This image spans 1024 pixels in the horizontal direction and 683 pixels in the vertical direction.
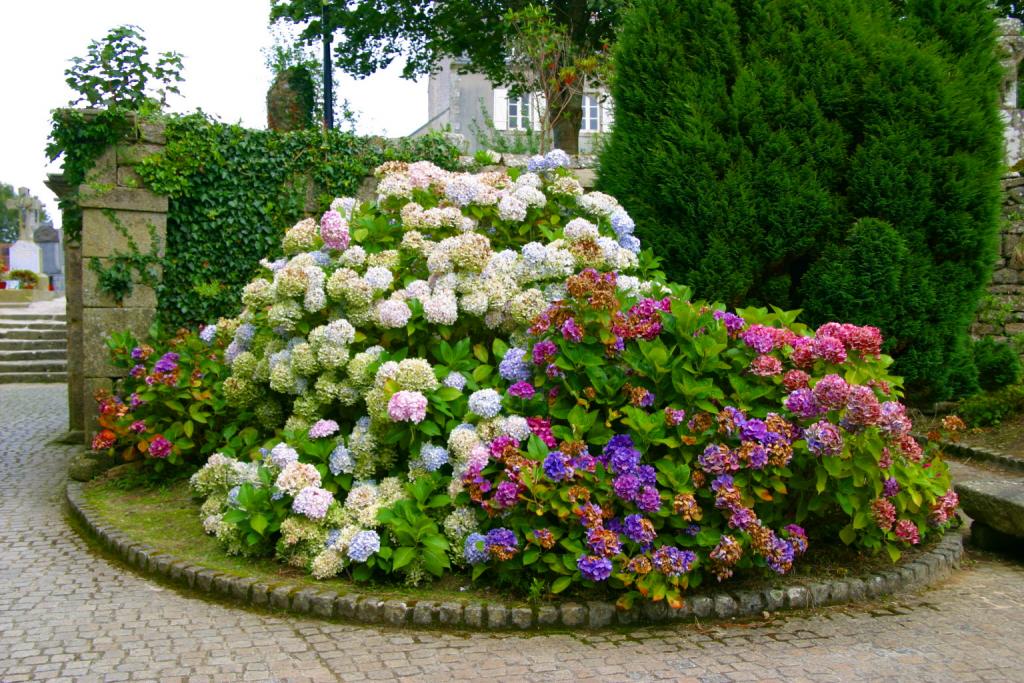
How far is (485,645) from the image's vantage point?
362 centimetres

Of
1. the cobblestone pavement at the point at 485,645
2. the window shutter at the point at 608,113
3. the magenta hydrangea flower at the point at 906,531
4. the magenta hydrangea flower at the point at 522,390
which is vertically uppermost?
the window shutter at the point at 608,113

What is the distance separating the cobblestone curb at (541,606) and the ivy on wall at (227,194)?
10.7ft

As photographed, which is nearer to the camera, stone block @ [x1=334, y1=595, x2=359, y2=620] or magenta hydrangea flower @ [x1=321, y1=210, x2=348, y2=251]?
stone block @ [x1=334, y1=595, x2=359, y2=620]

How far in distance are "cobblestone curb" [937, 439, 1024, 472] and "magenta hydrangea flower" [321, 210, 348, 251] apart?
4504 millimetres

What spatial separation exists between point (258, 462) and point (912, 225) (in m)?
5.02

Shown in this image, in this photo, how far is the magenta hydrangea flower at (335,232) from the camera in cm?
522

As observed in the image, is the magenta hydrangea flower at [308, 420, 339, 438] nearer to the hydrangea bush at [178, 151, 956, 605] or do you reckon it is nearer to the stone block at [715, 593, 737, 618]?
the hydrangea bush at [178, 151, 956, 605]

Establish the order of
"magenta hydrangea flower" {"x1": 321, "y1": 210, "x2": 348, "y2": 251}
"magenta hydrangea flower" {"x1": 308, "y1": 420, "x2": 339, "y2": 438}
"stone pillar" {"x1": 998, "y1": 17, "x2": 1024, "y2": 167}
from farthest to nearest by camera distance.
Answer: "stone pillar" {"x1": 998, "y1": 17, "x2": 1024, "y2": 167} < "magenta hydrangea flower" {"x1": 321, "y1": 210, "x2": 348, "y2": 251} < "magenta hydrangea flower" {"x1": 308, "y1": 420, "x2": 339, "y2": 438}

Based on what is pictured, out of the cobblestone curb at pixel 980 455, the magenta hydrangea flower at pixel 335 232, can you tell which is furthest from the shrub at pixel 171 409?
the cobblestone curb at pixel 980 455

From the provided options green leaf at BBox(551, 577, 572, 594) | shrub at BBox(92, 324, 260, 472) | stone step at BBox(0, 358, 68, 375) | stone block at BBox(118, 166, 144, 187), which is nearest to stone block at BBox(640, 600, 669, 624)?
green leaf at BBox(551, 577, 572, 594)

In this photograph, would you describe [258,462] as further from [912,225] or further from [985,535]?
[912,225]

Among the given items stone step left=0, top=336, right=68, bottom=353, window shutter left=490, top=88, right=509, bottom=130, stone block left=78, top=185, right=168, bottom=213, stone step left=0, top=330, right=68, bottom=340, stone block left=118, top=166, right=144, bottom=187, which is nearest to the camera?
stone block left=78, top=185, right=168, bottom=213

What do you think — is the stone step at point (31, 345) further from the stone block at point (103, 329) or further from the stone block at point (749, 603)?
the stone block at point (749, 603)

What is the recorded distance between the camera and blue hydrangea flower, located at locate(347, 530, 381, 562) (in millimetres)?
4051
